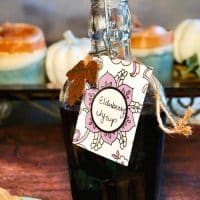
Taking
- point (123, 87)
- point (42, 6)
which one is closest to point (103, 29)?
point (123, 87)

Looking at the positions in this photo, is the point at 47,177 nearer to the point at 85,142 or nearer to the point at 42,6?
the point at 85,142

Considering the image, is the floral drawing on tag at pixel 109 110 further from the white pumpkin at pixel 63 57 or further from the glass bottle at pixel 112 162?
the white pumpkin at pixel 63 57

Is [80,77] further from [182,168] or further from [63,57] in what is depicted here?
[63,57]

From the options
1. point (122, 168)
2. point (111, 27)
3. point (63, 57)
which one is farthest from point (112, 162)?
point (63, 57)

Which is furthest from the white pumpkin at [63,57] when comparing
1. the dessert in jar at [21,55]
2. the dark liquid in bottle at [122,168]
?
the dark liquid in bottle at [122,168]

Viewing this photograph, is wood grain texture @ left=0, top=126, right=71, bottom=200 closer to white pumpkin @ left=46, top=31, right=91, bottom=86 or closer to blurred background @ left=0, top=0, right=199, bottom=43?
white pumpkin @ left=46, top=31, right=91, bottom=86

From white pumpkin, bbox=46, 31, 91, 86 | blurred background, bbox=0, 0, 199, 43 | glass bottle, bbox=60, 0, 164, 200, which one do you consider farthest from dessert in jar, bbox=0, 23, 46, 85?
glass bottle, bbox=60, 0, 164, 200
